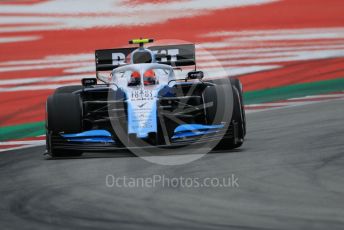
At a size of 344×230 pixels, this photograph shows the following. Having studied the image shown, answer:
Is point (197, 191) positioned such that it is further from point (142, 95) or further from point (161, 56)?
point (161, 56)

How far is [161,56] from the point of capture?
13000 mm

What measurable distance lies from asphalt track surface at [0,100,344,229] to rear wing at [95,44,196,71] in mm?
1619

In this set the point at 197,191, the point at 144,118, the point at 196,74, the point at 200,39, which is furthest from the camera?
the point at 200,39

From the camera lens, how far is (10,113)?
1504cm

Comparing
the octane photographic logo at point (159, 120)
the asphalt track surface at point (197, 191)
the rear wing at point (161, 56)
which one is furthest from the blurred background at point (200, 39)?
the octane photographic logo at point (159, 120)

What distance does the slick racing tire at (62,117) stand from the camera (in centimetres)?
1088

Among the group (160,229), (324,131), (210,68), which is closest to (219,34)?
(210,68)

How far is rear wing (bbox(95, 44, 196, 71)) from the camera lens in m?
12.9

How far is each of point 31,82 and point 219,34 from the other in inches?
140

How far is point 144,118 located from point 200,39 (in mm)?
6690

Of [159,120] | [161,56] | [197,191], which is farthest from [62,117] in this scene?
[197,191]

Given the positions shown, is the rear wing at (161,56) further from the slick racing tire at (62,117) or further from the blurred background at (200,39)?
the blurred background at (200,39)

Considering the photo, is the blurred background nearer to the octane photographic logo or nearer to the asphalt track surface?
the asphalt track surface

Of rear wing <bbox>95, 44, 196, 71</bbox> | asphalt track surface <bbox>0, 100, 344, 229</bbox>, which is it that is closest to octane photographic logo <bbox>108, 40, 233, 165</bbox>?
asphalt track surface <bbox>0, 100, 344, 229</bbox>
